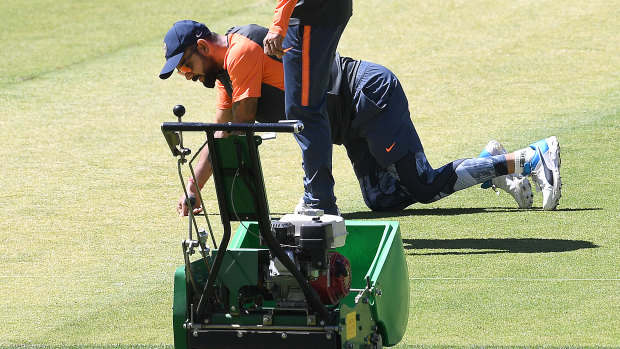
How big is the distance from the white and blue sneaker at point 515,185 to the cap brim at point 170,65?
1903 mm

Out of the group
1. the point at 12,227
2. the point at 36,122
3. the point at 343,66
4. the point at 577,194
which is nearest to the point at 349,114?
the point at 343,66

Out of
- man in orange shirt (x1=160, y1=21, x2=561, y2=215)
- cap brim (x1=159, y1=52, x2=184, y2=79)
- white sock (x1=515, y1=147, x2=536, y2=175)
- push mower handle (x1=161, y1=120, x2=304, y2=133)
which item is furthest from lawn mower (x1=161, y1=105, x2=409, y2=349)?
white sock (x1=515, y1=147, x2=536, y2=175)

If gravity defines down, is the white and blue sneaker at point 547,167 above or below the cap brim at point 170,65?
below

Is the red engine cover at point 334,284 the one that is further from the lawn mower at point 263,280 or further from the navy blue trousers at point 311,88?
the navy blue trousers at point 311,88

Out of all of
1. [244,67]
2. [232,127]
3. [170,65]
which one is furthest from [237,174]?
[244,67]

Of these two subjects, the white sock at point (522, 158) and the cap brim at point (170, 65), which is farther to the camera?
the white sock at point (522, 158)

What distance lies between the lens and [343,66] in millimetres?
6934

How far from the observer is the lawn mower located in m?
3.88

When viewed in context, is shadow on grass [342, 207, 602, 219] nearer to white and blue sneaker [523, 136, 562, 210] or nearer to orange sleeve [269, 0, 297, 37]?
white and blue sneaker [523, 136, 562, 210]

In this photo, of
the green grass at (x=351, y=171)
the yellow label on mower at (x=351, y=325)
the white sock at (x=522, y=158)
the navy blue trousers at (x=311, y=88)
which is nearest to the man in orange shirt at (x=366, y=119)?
the white sock at (x=522, y=158)

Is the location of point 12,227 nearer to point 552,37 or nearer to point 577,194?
point 577,194

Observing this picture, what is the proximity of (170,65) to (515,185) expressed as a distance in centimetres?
221

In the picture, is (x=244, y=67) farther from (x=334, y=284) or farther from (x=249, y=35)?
(x=334, y=284)

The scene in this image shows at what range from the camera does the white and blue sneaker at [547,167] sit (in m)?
6.56
